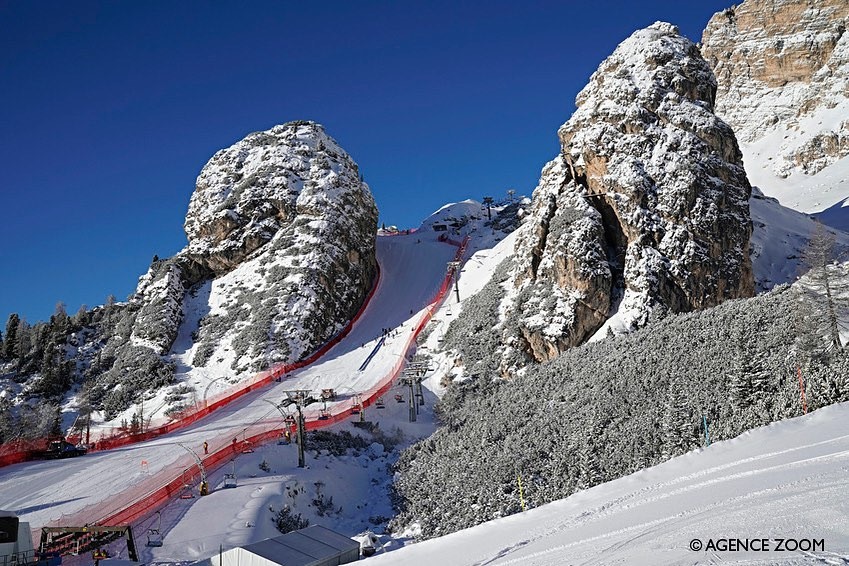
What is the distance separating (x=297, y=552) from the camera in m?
18.0

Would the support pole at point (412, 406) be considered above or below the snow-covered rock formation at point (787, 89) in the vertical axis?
below

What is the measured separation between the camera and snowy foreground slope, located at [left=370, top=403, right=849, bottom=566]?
932 cm

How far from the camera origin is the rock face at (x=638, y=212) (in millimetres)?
42438

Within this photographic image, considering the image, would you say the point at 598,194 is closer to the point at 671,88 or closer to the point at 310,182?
the point at 671,88

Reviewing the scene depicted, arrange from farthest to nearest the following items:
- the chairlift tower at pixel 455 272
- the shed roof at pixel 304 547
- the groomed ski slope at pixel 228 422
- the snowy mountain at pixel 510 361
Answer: the chairlift tower at pixel 455 272 < the groomed ski slope at pixel 228 422 < the shed roof at pixel 304 547 < the snowy mountain at pixel 510 361

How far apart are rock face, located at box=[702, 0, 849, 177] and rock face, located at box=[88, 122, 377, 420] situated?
100274 mm

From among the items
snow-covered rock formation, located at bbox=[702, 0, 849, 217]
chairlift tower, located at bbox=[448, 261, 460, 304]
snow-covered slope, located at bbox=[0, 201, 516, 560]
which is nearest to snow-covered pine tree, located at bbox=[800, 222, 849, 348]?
snow-covered slope, located at bbox=[0, 201, 516, 560]

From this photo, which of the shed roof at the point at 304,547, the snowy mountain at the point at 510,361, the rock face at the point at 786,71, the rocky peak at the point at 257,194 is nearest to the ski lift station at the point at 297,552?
the shed roof at the point at 304,547

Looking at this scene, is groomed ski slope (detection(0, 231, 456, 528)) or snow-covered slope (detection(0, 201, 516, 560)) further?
groomed ski slope (detection(0, 231, 456, 528))

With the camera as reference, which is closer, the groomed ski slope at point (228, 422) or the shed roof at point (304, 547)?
the shed roof at point (304, 547)

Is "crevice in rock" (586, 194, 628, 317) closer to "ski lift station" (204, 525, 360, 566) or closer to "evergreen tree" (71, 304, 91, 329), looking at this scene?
"ski lift station" (204, 525, 360, 566)

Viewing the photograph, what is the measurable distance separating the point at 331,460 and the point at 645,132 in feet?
113

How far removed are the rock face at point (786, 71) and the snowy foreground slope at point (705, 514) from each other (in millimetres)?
129760

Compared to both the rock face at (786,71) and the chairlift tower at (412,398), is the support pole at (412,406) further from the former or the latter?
the rock face at (786,71)
